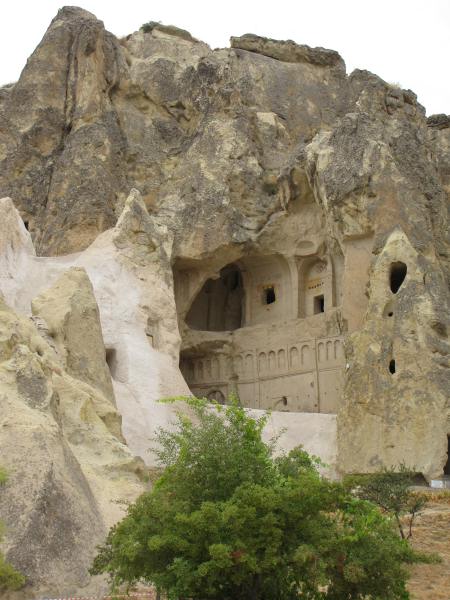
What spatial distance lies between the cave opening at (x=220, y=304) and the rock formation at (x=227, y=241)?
4cm

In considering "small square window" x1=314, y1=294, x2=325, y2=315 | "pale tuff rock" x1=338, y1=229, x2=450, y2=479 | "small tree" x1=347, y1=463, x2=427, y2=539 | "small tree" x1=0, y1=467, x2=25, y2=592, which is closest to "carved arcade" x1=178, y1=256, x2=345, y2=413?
"small square window" x1=314, y1=294, x2=325, y2=315

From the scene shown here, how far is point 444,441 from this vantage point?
18297 millimetres

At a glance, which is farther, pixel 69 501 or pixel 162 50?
pixel 162 50

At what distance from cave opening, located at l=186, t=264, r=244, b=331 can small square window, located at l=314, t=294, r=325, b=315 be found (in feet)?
8.58

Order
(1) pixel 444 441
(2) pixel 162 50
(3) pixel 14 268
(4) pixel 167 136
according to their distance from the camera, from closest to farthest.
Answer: (1) pixel 444 441
(3) pixel 14 268
(4) pixel 167 136
(2) pixel 162 50

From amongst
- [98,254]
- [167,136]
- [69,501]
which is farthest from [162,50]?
[69,501]

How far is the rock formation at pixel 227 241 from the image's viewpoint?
61.4ft

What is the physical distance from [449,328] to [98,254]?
8110mm

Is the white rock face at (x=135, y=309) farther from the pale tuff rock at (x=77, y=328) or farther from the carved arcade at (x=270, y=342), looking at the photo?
the carved arcade at (x=270, y=342)

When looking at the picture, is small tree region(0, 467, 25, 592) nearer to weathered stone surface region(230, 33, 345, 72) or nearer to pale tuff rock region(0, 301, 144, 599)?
pale tuff rock region(0, 301, 144, 599)

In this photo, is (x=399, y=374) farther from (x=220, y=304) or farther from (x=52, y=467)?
(x=220, y=304)

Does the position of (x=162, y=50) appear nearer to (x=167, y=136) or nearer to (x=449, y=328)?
(x=167, y=136)

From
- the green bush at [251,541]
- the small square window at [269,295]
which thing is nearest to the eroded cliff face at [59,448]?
the green bush at [251,541]

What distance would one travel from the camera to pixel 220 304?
28.2 meters
